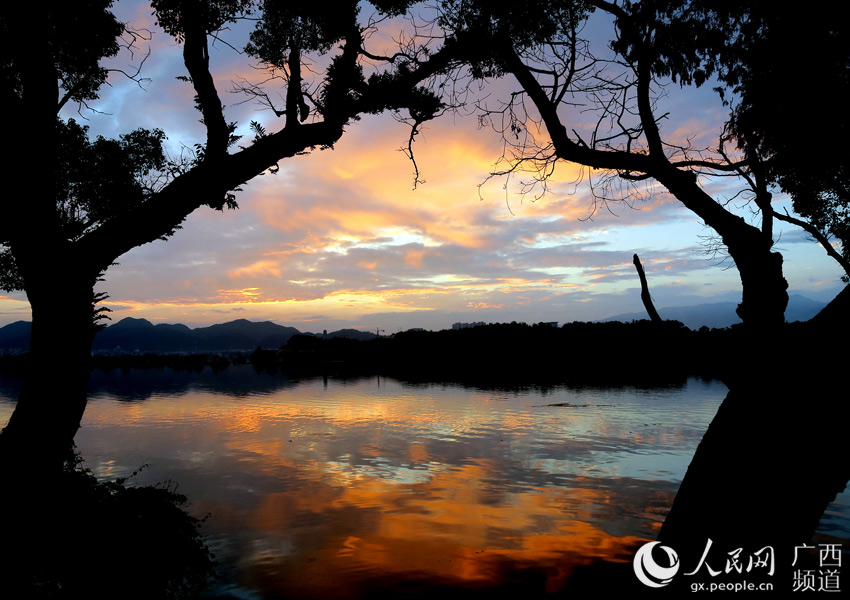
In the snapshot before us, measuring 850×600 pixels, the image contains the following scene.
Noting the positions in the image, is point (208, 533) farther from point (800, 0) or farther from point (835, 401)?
point (800, 0)

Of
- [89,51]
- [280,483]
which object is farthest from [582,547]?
[89,51]

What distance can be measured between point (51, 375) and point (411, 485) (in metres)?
15.6

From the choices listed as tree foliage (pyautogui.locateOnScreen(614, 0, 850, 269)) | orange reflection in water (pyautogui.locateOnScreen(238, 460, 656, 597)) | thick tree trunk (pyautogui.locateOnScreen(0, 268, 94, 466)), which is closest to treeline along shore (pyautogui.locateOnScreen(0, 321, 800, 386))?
orange reflection in water (pyautogui.locateOnScreen(238, 460, 656, 597))

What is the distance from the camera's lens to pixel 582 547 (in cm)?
1325

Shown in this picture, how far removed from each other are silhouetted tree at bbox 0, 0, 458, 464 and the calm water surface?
7.19 meters

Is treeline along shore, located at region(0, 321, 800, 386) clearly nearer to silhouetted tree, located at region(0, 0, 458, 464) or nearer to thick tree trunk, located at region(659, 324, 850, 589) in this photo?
silhouetted tree, located at region(0, 0, 458, 464)

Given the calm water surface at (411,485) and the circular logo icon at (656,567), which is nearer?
the circular logo icon at (656,567)

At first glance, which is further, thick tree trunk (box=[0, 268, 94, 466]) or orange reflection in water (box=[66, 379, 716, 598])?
orange reflection in water (box=[66, 379, 716, 598])

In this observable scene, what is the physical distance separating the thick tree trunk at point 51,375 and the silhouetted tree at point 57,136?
10mm

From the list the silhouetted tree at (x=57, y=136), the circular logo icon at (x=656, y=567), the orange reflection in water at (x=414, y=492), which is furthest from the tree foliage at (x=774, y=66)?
the orange reflection in water at (x=414, y=492)

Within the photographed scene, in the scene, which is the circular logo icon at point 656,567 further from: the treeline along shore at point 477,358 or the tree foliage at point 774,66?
the treeline along shore at point 477,358

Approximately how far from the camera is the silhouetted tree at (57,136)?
5.68m

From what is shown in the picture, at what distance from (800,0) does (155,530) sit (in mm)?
12753

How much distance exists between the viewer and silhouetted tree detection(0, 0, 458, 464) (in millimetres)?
5680
